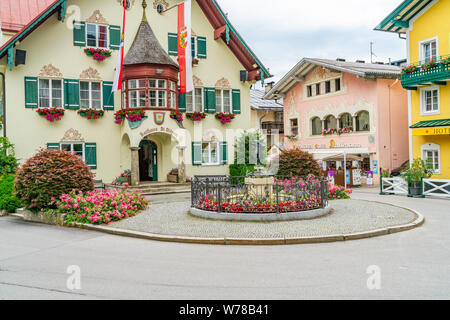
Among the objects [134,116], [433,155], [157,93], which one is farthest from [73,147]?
[433,155]

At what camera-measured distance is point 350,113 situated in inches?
1170

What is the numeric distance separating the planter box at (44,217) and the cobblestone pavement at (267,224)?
2.04 m

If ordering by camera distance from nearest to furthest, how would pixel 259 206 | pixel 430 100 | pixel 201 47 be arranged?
1. pixel 259 206
2. pixel 430 100
3. pixel 201 47

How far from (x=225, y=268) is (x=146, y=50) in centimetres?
1674

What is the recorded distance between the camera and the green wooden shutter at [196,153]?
2405cm

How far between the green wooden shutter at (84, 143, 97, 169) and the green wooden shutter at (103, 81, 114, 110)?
2.16m

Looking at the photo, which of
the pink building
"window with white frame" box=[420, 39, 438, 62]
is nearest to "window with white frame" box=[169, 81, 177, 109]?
Result: the pink building

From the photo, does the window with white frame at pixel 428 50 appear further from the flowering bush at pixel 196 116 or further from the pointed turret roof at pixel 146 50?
the pointed turret roof at pixel 146 50

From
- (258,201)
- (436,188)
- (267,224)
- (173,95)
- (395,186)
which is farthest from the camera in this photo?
(173,95)

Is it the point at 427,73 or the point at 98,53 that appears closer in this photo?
the point at 98,53

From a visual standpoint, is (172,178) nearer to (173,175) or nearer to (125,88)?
(173,175)

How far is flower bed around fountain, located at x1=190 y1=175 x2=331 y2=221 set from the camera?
38.5ft

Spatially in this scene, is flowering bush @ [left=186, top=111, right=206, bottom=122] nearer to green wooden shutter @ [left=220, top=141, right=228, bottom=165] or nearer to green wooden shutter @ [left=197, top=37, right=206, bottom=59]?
green wooden shutter @ [left=220, top=141, right=228, bottom=165]
